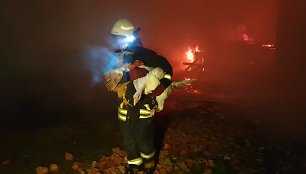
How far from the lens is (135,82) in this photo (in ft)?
12.8

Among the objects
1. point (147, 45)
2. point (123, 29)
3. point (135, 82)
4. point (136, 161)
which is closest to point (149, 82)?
point (135, 82)

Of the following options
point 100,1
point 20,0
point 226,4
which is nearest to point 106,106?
point 20,0

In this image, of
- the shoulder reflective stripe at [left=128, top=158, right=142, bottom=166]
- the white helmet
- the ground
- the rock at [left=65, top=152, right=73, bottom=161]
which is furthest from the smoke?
the white helmet

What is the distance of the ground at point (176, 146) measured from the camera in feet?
16.4

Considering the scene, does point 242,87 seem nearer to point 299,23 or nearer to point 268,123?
point 299,23

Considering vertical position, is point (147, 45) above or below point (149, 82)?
below

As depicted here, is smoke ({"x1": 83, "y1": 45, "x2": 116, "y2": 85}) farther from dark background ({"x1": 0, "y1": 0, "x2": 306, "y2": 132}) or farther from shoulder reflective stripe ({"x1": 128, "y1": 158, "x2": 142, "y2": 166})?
shoulder reflective stripe ({"x1": 128, "y1": 158, "x2": 142, "y2": 166})

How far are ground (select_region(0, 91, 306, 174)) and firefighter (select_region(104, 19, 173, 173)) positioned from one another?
3.11ft

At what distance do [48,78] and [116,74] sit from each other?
8739 mm

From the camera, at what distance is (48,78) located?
39.1 feet

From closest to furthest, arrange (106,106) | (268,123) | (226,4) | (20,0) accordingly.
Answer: (268,123)
(106,106)
(20,0)
(226,4)

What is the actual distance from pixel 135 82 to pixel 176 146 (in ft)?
7.16

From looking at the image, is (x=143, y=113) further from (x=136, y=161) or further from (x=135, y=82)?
(x=136, y=161)

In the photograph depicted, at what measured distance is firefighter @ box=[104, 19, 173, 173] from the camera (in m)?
3.79
